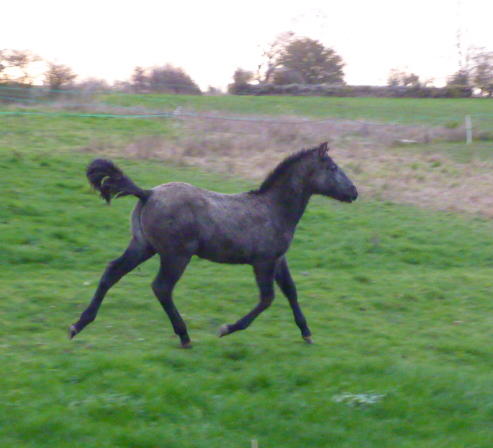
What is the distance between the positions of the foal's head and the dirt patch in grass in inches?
378

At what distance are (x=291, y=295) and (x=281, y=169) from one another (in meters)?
1.50

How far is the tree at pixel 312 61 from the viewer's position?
165 feet

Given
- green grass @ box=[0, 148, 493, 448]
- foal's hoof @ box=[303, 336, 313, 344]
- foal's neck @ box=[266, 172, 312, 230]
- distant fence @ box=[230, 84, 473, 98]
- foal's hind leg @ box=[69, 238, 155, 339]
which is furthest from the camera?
distant fence @ box=[230, 84, 473, 98]

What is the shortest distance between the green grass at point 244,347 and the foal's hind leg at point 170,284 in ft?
→ 0.70

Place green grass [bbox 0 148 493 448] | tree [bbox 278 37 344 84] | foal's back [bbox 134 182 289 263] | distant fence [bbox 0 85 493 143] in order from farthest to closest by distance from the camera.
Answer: tree [bbox 278 37 344 84] → distant fence [bbox 0 85 493 143] → foal's back [bbox 134 182 289 263] → green grass [bbox 0 148 493 448]

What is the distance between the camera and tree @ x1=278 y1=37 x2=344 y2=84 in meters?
50.4

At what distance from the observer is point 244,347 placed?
24.3ft

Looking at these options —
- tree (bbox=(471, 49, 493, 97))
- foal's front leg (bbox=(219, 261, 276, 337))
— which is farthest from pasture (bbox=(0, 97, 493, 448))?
tree (bbox=(471, 49, 493, 97))

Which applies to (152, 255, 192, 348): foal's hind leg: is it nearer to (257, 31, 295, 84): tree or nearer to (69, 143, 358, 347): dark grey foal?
(69, 143, 358, 347): dark grey foal

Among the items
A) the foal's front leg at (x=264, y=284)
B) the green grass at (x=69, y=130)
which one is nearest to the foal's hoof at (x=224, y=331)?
the foal's front leg at (x=264, y=284)

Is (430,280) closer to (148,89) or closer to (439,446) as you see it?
(439,446)

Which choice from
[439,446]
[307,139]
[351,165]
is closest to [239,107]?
[307,139]

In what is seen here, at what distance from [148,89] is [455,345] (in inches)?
1335

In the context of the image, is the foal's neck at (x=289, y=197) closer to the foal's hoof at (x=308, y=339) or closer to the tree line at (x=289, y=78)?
the foal's hoof at (x=308, y=339)
